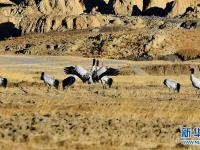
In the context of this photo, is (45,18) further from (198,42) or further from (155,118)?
(155,118)

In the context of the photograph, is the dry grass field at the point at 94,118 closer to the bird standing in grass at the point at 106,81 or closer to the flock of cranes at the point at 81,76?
the flock of cranes at the point at 81,76

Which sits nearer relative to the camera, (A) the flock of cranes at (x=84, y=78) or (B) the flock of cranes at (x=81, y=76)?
(A) the flock of cranes at (x=84, y=78)

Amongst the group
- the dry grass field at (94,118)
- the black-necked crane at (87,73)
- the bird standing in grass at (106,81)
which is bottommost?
the dry grass field at (94,118)

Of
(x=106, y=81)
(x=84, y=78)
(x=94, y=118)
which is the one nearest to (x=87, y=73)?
(x=84, y=78)

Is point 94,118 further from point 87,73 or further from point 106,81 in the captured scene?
point 106,81

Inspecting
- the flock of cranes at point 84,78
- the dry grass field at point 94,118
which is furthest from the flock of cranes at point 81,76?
the dry grass field at point 94,118

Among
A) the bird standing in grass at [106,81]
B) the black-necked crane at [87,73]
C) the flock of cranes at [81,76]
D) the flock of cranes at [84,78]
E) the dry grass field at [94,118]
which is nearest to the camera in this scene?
the dry grass field at [94,118]

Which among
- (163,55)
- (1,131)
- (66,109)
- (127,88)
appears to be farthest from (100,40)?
(1,131)

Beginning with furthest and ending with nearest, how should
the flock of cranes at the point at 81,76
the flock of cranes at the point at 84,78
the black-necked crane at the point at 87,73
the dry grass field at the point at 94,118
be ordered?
the black-necked crane at the point at 87,73 < the flock of cranes at the point at 81,76 < the flock of cranes at the point at 84,78 < the dry grass field at the point at 94,118

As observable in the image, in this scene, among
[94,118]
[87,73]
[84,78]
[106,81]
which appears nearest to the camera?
[94,118]

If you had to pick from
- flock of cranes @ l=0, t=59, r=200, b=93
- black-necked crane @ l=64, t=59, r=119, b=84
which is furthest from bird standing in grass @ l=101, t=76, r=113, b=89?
black-necked crane @ l=64, t=59, r=119, b=84

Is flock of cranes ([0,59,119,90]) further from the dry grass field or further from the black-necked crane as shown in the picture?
the dry grass field

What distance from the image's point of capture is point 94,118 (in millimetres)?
25047

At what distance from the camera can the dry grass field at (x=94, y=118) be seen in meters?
19.8
